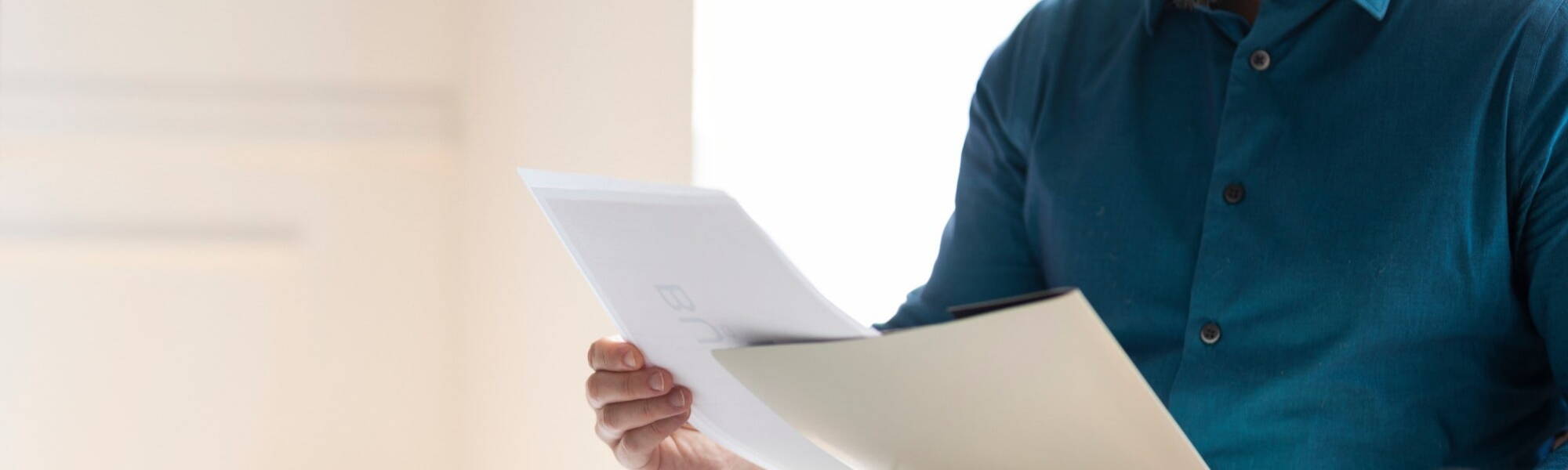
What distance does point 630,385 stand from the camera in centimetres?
88

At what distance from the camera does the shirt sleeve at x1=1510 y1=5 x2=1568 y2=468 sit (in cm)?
75

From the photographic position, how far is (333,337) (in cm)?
252

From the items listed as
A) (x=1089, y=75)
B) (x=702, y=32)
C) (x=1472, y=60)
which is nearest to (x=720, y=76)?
(x=702, y=32)

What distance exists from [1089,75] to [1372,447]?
32 cm

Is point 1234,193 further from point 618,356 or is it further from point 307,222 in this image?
point 307,222

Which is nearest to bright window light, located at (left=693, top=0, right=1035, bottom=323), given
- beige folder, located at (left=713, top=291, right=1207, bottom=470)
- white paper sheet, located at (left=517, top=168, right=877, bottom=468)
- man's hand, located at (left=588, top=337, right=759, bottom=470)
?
man's hand, located at (left=588, top=337, right=759, bottom=470)

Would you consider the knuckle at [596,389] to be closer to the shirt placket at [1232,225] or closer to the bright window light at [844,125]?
the shirt placket at [1232,225]

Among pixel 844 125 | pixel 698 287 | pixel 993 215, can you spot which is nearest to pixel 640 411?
pixel 698 287

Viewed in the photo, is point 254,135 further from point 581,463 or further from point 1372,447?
point 1372,447

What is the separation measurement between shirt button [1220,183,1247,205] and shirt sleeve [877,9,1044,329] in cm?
17

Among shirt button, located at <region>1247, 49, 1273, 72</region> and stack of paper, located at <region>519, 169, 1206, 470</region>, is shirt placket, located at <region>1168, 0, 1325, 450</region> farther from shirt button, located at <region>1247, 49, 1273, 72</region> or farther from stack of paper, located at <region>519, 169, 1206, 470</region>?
stack of paper, located at <region>519, 169, 1206, 470</region>

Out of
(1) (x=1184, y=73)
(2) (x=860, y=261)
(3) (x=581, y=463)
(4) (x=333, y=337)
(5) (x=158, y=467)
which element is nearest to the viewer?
(1) (x=1184, y=73)

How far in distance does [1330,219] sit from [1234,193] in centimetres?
6

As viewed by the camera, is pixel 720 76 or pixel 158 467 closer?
pixel 720 76
